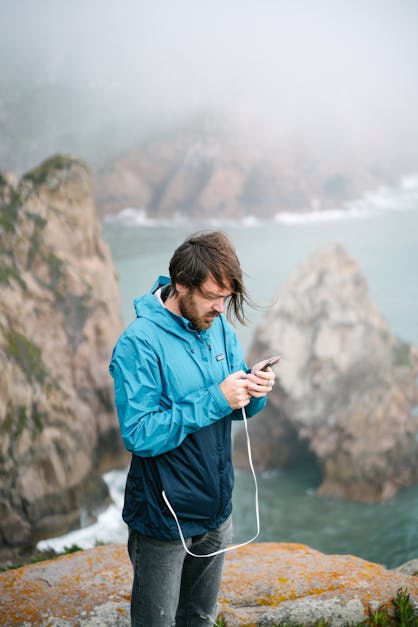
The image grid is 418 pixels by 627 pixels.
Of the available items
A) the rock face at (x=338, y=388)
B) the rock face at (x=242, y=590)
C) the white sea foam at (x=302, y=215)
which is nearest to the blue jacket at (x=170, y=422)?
the rock face at (x=242, y=590)

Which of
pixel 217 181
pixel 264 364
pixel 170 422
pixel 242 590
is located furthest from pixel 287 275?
pixel 170 422

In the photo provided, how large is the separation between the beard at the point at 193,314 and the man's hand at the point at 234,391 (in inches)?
11.0

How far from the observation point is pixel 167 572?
260 cm

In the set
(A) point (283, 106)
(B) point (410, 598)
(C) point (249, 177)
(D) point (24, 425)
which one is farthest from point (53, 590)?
(A) point (283, 106)

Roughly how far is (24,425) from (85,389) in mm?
3663

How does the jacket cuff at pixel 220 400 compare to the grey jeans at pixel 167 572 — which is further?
the grey jeans at pixel 167 572

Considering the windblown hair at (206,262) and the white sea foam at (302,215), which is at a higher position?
the white sea foam at (302,215)

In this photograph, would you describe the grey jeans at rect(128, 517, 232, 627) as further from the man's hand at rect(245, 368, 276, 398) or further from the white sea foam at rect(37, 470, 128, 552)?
the white sea foam at rect(37, 470, 128, 552)

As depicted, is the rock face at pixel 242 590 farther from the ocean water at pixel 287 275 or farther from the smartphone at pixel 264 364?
the ocean water at pixel 287 275

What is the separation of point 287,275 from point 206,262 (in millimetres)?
36338

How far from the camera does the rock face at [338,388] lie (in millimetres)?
16562

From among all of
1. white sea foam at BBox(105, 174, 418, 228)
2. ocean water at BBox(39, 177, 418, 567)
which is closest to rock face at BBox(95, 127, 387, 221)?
white sea foam at BBox(105, 174, 418, 228)

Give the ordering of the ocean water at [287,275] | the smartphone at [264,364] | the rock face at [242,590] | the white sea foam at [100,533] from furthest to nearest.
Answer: the ocean water at [287,275], the white sea foam at [100,533], the rock face at [242,590], the smartphone at [264,364]

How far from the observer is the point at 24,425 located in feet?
35.3
